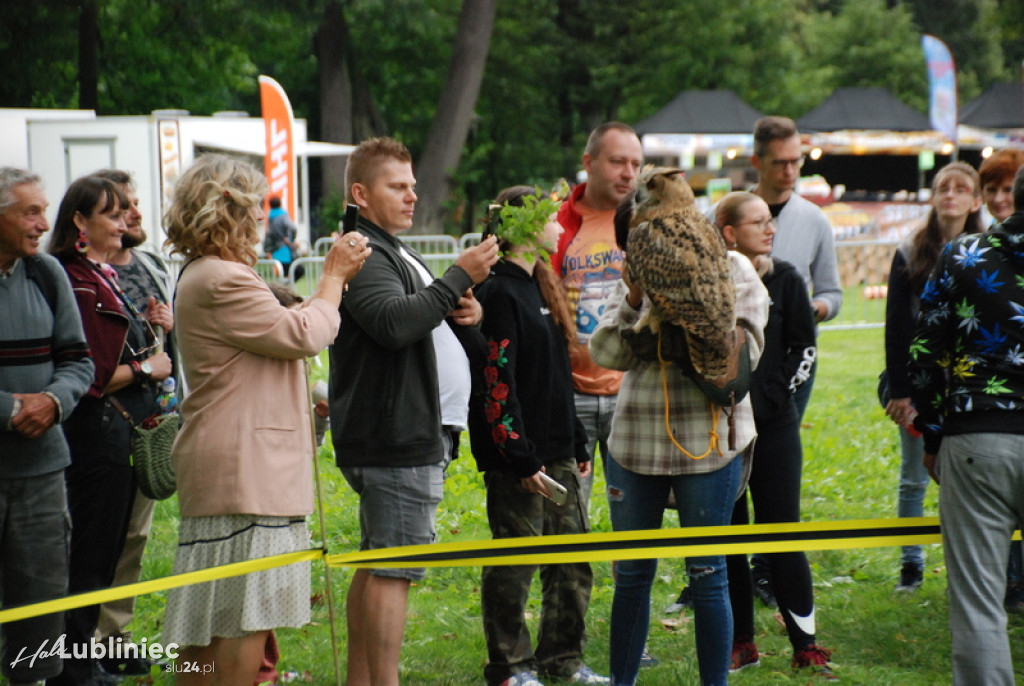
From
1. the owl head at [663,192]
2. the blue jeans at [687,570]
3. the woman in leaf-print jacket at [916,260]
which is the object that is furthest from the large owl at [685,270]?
the woman in leaf-print jacket at [916,260]

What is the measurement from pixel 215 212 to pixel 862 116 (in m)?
25.4

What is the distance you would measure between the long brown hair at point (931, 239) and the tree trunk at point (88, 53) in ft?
72.7

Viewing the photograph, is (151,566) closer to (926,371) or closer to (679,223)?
(679,223)

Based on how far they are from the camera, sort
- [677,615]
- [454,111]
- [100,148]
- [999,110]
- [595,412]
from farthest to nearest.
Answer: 1. [999,110]
2. [454,111]
3. [100,148]
4. [677,615]
5. [595,412]

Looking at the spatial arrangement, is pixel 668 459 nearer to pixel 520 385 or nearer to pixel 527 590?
pixel 520 385

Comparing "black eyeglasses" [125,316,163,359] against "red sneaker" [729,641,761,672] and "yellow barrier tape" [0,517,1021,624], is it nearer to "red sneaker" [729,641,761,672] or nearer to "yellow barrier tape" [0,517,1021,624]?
"yellow barrier tape" [0,517,1021,624]

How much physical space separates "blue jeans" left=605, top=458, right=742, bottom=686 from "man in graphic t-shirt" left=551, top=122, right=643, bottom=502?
856 millimetres

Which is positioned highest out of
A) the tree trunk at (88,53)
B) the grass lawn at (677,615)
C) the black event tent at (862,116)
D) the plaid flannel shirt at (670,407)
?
the tree trunk at (88,53)

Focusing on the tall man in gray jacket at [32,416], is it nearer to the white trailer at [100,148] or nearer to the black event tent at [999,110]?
the white trailer at [100,148]

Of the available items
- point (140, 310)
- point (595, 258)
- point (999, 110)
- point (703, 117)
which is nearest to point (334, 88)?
point (703, 117)

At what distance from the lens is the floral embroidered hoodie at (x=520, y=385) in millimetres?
4254

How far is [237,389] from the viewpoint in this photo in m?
3.62

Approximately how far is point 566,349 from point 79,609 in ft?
7.11

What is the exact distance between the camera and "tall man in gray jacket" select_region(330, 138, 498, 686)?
3898 millimetres
